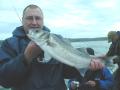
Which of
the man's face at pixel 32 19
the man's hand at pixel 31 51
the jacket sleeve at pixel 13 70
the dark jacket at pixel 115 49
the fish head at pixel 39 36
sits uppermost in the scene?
the man's face at pixel 32 19

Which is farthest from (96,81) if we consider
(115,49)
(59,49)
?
(59,49)

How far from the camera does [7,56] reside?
5.21 m

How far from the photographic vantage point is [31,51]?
496cm

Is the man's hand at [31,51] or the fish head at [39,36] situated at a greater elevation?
the fish head at [39,36]

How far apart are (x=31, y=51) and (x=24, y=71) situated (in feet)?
0.94

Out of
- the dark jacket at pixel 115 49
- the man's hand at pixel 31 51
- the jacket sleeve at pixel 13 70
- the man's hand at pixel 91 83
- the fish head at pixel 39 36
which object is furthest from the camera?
the dark jacket at pixel 115 49

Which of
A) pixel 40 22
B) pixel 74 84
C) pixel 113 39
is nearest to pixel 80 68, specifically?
pixel 40 22

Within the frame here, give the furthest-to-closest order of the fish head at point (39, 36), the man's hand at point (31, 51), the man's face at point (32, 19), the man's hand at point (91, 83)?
the man's hand at point (91, 83), the man's face at point (32, 19), the man's hand at point (31, 51), the fish head at point (39, 36)

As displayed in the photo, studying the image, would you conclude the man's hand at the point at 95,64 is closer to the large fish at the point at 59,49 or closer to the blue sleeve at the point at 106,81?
the large fish at the point at 59,49

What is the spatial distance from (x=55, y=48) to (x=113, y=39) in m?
5.32

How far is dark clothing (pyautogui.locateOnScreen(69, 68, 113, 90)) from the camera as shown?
805 cm

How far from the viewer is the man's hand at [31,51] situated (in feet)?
16.2

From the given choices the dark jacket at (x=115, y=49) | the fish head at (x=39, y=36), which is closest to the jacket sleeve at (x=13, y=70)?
the fish head at (x=39, y=36)

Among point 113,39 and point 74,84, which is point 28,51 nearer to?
point 74,84
